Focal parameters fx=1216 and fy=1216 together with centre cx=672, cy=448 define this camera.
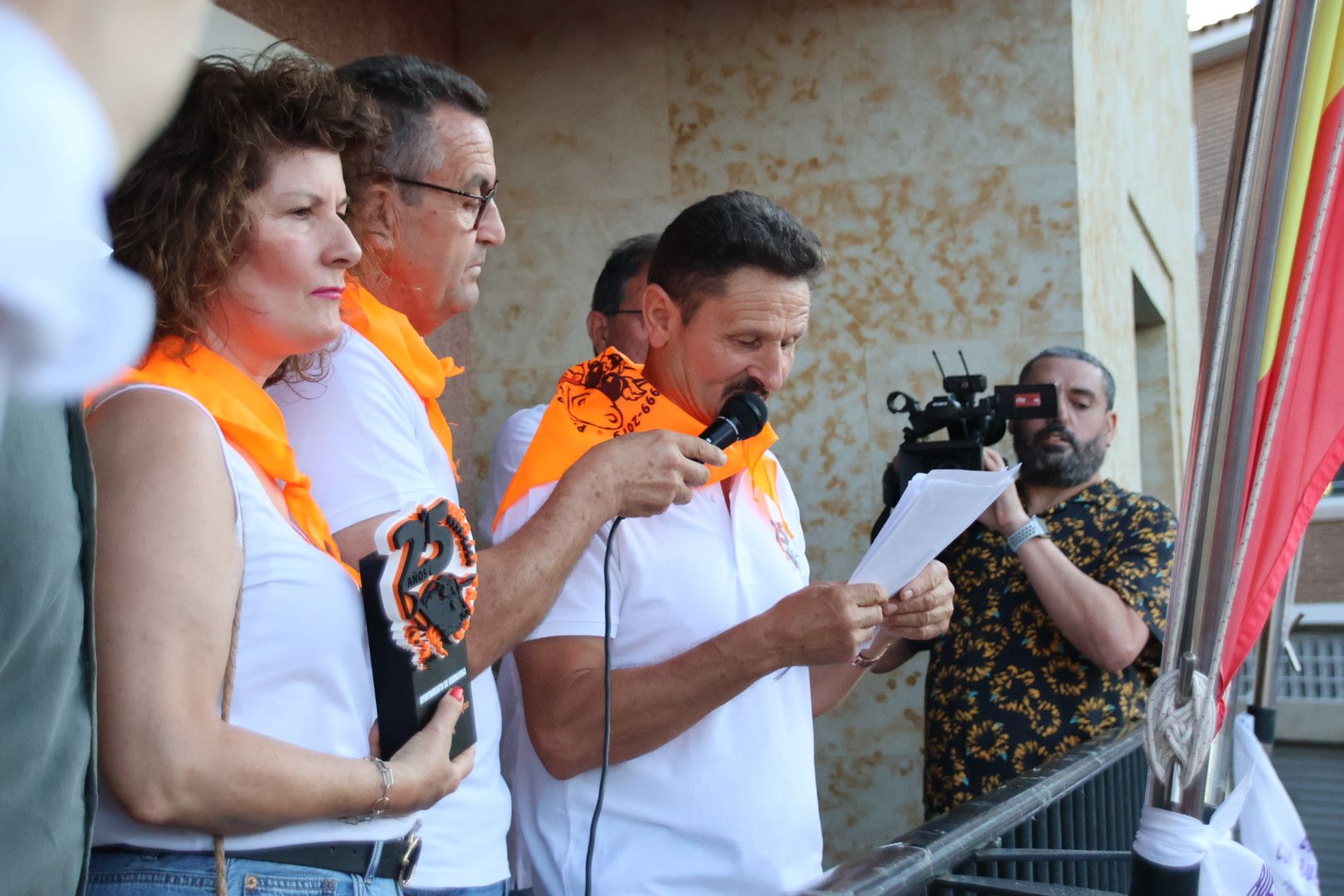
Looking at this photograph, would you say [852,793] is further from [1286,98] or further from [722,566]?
[1286,98]

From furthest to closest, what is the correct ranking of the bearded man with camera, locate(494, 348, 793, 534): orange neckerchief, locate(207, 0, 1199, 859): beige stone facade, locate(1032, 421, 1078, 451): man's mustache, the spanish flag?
locate(207, 0, 1199, 859): beige stone facade → locate(1032, 421, 1078, 451): man's mustache → the bearded man with camera → locate(494, 348, 793, 534): orange neckerchief → the spanish flag

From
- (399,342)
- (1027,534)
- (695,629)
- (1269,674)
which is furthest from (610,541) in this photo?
(1269,674)

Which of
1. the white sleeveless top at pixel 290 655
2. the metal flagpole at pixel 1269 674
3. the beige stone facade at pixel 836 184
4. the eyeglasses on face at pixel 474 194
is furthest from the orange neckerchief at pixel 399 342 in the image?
the metal flagpole at pixel 1269 674

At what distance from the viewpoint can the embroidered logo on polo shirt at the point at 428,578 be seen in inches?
48.2

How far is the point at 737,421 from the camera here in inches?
73.2

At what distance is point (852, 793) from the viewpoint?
12.8 ft

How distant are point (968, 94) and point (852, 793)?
90.5 inches

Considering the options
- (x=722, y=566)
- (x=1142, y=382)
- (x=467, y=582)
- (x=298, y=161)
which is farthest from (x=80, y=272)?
(x=1142, y=382)

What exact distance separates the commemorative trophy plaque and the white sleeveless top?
0.09 feet

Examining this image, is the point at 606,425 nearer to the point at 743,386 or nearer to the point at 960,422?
the point at 743,386

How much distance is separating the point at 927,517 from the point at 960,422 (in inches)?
54.3

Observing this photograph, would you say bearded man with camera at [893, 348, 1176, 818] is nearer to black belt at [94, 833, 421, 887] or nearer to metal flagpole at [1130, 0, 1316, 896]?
metal flagpole at [1130, 0, 1316, 896]

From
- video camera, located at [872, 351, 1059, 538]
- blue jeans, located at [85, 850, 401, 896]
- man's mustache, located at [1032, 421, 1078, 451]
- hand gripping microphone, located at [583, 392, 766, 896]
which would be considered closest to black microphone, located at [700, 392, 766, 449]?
hand gripping microphone, located at [583, 392, 766, 896]

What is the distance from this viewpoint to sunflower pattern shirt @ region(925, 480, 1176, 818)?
288cm
